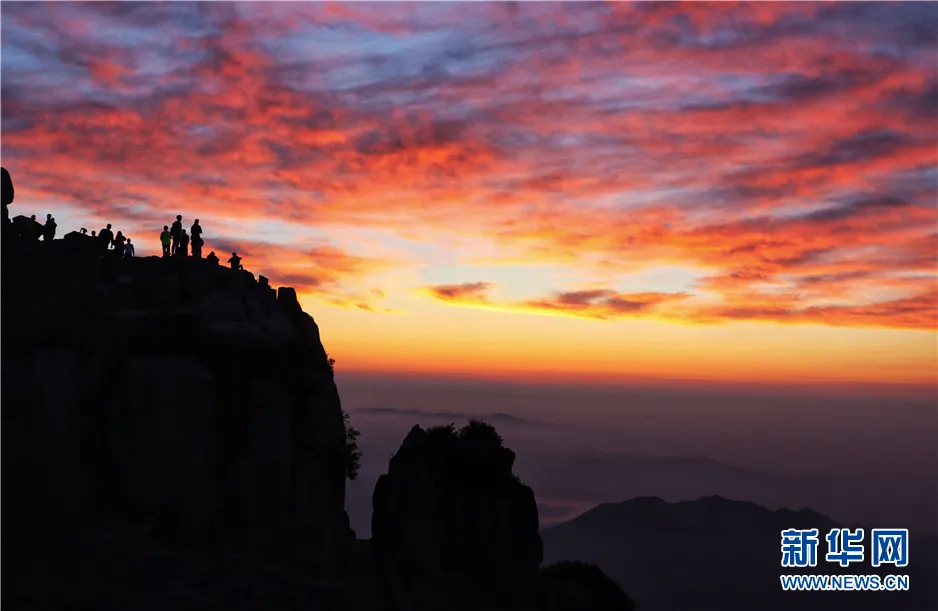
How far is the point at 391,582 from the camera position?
5978cm

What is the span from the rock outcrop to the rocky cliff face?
5.40 meters

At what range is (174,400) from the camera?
5125 cm

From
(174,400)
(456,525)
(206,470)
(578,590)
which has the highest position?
(174,400)

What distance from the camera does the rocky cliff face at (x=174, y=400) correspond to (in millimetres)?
47062

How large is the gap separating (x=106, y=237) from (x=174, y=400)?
11030 millimetres

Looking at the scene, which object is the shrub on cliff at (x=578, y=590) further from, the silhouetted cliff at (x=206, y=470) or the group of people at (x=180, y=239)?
the group of people at (x=180, y=239)

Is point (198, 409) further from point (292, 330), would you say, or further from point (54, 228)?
point (54, 228)

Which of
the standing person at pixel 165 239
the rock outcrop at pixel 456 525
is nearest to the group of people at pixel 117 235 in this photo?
the standing person at pixel 165 239

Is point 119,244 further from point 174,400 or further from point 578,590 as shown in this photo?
point 578,590

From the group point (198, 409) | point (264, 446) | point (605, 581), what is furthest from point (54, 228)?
point (605, 581)

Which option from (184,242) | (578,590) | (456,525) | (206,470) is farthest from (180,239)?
(578,590)

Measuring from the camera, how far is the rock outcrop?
62375mm

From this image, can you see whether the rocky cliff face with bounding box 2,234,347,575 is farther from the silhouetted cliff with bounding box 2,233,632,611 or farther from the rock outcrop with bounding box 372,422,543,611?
the rock outcrop with bounding box 372,422,543,611


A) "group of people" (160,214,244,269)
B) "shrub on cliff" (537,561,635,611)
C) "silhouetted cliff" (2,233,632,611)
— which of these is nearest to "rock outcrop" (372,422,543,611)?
"silhouetted cliff" (2,233,632,611)
